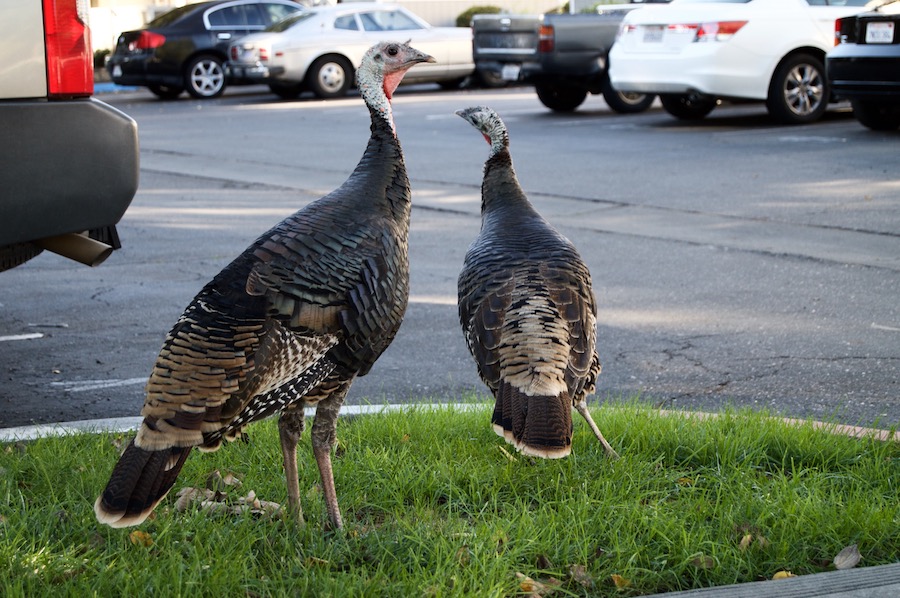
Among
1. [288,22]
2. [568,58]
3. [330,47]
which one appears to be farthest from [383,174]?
[288,22]

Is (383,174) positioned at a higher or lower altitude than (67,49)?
lower

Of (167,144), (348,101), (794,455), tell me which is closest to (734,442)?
(794,455)

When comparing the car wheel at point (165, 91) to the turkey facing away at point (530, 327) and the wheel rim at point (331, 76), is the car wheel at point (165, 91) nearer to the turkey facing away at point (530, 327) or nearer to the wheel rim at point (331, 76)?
the wheel rim at point (331, 76)

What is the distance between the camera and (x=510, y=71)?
1980 cm

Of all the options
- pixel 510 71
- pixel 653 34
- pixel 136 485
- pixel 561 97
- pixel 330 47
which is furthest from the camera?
pixel 330 47

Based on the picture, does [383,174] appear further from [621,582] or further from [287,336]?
[621,582]

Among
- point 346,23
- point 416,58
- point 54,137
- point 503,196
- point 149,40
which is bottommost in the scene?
point 503,196

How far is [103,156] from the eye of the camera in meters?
5.00

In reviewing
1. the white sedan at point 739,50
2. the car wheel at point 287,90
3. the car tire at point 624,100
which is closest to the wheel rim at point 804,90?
the white sedan at point 739,50

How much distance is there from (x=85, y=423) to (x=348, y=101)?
17.6 meters

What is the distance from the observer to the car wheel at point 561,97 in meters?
18.9

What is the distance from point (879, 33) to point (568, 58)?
5612 mm

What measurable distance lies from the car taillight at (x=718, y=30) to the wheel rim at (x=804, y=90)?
1.08 meters

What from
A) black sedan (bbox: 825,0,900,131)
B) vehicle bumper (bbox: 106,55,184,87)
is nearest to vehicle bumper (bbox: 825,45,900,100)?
black sedan (bbox: 825,0,900,131)
